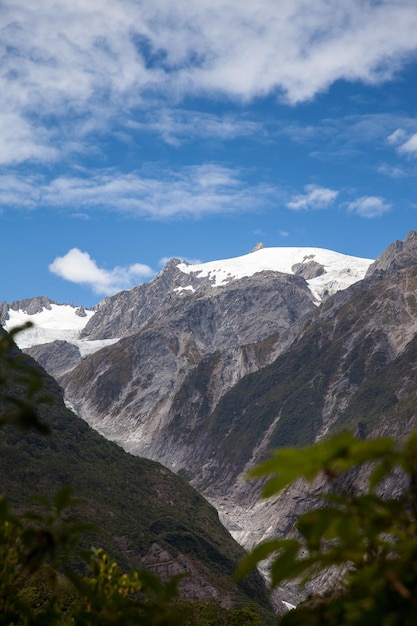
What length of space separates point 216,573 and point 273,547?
14877 centimetres

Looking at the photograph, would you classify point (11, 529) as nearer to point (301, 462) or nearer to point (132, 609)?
point (132, 609)

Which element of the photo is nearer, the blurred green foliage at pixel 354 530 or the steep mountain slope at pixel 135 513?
the blurred green foliage at pixel 354 530

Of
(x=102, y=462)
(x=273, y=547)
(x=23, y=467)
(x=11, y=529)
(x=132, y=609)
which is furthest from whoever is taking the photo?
(x=102, y=462)

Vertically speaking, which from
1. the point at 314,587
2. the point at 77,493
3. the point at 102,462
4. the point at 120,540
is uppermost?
the point at 102,462

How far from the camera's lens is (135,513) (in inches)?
6501

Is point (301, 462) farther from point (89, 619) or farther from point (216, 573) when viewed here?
point (216, 573)

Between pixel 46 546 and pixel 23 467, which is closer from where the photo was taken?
pixel 46 546

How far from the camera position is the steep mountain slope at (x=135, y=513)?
137625 mm

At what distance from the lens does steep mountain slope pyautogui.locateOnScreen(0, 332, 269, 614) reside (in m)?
138

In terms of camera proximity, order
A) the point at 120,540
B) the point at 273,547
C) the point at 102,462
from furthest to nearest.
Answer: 1. the point at 102,462
2. the point at 120,540
3. the point at 273,547

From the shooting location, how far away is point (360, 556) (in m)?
6.77

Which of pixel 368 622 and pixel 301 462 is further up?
pixel 301 462

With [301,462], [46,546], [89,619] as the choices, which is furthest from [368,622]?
[89,619]

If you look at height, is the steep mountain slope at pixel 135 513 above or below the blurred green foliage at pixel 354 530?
above
